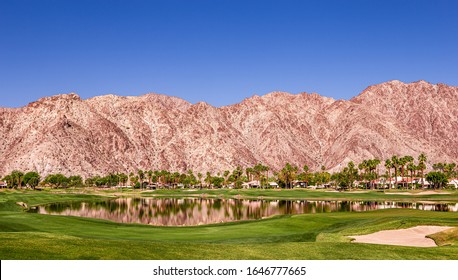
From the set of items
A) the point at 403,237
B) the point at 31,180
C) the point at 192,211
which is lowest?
the point at 192,211

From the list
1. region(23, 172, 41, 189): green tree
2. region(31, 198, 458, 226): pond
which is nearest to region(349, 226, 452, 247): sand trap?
region(31, 198, 458, 226): pond

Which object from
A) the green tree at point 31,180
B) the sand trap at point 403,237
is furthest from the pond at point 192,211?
the green tree at point 31,180

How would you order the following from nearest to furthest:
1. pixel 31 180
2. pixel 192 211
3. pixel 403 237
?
pixel 403 237
pixel 192 211
pixel 31 180

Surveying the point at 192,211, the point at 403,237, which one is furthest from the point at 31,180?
the point at 403,237

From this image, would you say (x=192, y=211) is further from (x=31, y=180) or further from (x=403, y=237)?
(x=31, y=180)

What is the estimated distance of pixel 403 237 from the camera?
112 ft

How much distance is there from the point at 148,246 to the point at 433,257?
1279cm

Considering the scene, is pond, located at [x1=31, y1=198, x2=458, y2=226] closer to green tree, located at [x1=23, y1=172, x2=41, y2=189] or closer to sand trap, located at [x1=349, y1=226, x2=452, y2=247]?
sand trap, located at [x1=349, y1=226, x2=452, y2=247]

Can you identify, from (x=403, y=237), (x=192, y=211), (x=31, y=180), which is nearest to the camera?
(x=403, y=237)

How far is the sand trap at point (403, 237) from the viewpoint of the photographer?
31250 millimetres

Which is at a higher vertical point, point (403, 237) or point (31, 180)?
point (31, 180)
